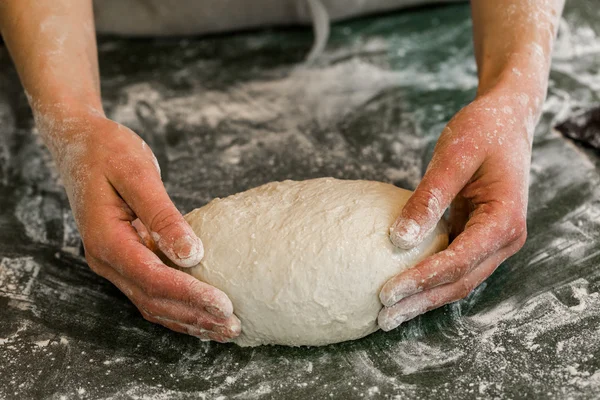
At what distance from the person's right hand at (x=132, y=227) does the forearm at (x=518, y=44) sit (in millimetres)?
899

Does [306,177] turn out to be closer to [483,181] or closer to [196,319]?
[483,181]

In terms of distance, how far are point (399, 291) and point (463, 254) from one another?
162mm

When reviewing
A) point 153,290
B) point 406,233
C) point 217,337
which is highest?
point 406,233

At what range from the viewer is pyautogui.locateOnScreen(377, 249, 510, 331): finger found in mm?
1420

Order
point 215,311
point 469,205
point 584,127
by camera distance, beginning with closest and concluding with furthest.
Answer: point 215,311, point 469,205, point 584,127

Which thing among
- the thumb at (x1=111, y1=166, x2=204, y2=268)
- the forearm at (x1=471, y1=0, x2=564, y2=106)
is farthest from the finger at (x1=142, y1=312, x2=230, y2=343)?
the forearm at (x1=471, y1=0, x2=564, y2=106)

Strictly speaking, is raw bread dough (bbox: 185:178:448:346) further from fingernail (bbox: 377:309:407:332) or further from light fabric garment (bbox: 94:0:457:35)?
light fabric garment (bbox: 94:0:457:35)

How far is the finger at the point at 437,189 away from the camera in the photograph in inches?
55.9

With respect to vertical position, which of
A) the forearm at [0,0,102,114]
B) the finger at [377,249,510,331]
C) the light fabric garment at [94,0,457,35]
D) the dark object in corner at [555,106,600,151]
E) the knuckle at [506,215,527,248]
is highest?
the forearm at [0,0,102,114]

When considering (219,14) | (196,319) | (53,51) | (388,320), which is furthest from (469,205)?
(219,14)

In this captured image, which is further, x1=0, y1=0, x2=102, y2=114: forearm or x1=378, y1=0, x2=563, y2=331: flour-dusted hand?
x1=0, y1=0, x2=102, y2=114: forearm

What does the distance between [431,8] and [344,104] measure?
3.00 feet

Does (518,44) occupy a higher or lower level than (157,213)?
higher

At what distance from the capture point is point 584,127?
215 cm
